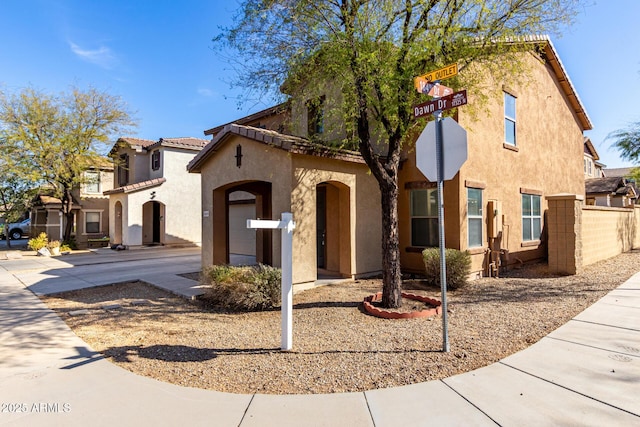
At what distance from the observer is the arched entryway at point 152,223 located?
75.0 ft

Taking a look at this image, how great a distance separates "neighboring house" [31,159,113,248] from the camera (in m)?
25.0

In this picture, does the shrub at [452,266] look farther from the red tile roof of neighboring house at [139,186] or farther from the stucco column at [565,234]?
the red tile roof of neighboring house at [139,186]

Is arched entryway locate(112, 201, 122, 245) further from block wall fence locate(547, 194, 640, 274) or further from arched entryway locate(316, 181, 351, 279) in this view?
block wall fence locate(547, 194, 640, 274)

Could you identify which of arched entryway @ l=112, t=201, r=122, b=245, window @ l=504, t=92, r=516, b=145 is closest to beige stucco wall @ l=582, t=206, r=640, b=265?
window @ l=504, t=92, r=516, b=145

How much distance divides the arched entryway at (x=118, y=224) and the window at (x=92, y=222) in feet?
18.9

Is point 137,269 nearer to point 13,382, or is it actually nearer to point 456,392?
point 13,382

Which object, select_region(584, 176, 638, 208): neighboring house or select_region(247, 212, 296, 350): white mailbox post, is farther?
select_region(584, 176, 638, 208): neighboring house

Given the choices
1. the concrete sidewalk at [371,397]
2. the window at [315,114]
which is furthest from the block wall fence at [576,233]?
the window at [315,114]

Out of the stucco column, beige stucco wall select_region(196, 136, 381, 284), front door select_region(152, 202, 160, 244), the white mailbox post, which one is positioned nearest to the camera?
the white mailbox post

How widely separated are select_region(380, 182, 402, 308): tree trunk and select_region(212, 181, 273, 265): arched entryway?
195 inches

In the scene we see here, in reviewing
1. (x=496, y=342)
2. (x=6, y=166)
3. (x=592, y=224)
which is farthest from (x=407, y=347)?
(x=6, y=166)

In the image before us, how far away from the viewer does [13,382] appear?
4.21m

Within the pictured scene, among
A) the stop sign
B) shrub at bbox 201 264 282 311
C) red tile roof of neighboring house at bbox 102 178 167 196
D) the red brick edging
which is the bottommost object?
the red brick edging

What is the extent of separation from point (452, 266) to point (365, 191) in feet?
10.3
